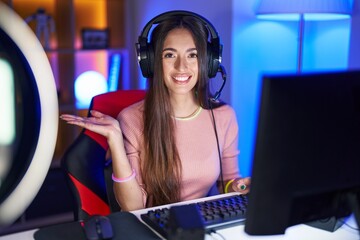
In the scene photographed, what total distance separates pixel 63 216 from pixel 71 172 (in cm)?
139

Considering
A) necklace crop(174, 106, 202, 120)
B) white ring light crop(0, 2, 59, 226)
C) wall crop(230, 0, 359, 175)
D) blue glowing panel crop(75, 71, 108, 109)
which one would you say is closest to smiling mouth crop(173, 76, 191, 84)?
necklace crop(174, 106, 202, 120)

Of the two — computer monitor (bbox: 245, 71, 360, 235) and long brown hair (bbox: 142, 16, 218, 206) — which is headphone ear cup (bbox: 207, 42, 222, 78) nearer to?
long brown hair (bbox: 142, 16, 218, 206)

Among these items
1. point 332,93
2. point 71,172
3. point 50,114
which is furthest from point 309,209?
point 71,172

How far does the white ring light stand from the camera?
427mm

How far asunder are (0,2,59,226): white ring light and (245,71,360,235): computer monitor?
28 centimetres

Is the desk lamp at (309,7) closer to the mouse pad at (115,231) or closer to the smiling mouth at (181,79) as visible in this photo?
the smiling mouth at (181,79)

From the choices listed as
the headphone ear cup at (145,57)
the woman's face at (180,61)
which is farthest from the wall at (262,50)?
the headphone ear cup at (145,57)

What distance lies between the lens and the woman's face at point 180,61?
4.29ft

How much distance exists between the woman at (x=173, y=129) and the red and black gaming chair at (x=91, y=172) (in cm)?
6

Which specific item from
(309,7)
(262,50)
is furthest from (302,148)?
(262,50)

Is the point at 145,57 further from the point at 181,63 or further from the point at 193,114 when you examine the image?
the point at 193,114

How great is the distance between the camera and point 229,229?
94 cm

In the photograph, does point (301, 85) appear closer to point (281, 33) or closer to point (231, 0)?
point (231, 0)

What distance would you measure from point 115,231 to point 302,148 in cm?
45
